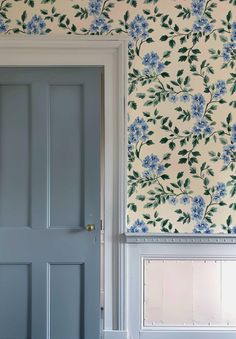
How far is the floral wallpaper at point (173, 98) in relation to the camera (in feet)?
7.13

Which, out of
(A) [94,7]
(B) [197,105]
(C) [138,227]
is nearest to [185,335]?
(C) [138,227]

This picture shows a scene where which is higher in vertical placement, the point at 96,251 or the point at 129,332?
the point at 96,251

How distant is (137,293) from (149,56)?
5.26 feet

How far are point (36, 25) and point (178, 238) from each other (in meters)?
1.72

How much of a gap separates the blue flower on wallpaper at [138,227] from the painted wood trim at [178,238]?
0.14 ft

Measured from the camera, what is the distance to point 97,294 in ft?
7.20

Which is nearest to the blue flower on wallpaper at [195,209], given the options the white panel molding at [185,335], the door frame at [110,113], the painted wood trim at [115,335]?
the door frame at [110,113]

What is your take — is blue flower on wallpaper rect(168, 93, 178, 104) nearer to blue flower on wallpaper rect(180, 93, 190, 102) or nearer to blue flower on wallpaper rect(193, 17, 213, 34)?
blue flower on wallpaper rect(180, 93, 190, 102)

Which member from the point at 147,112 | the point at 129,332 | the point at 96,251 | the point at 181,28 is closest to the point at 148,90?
the point at 147,112

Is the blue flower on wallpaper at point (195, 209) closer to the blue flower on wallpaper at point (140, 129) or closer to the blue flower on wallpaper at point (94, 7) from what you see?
the blue flower on wallpaper at point (140, 129)

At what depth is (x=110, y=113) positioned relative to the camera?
219 cm

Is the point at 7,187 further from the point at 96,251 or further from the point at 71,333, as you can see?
the point at 71,333

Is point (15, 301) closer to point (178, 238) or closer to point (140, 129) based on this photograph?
point (178, 238)

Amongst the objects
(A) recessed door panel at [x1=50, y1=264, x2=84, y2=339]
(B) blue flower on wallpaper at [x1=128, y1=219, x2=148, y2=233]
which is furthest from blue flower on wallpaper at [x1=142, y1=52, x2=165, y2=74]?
(A) recessed door panel at [x1=50, y1=264, x2=84, y2=339]
